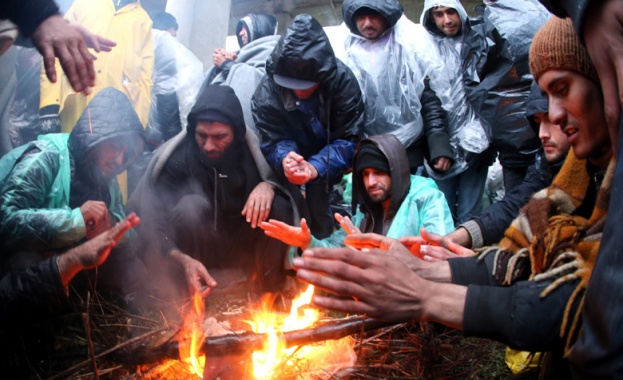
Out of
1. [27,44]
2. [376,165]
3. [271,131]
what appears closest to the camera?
[27,44]

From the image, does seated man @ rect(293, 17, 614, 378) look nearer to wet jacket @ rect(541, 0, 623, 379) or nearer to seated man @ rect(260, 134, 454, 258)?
wet jacket @ rect(541, 0, 623, 379)

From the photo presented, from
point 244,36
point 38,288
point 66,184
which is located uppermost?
point 244,36

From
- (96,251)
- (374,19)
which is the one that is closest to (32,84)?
(96,251)

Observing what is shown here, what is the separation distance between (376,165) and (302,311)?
136 cm

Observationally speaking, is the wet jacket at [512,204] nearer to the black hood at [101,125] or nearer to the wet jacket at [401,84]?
the wet jacket at [401,84]

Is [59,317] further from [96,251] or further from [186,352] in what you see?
[186,352]

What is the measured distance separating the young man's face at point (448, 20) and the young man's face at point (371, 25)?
52cm

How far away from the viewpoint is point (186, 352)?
2.80 meters

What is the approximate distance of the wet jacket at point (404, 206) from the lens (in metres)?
3.90

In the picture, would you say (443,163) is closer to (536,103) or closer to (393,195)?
(393,195)

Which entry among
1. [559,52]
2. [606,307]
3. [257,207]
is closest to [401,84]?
[257,207]

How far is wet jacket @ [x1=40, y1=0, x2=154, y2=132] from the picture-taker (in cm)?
346

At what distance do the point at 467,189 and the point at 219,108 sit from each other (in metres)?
2.46

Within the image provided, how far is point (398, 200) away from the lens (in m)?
4.02
